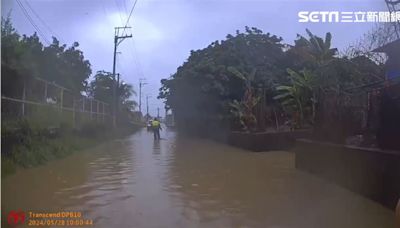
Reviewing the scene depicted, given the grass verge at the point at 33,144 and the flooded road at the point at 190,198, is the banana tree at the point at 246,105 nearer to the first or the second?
the grass verge at the point at 33,144

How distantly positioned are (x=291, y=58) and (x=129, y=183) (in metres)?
14.0

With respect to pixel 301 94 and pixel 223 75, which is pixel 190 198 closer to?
pixel 301 94

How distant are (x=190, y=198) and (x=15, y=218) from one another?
8.89 feet

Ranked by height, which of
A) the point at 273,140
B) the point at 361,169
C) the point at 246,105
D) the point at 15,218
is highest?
the point at 246,105

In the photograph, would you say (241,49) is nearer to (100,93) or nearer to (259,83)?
(259,83)

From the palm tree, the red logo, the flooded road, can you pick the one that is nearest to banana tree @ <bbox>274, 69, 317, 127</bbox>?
the palm tree

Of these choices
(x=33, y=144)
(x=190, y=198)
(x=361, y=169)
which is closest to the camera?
(x=190, y=198)

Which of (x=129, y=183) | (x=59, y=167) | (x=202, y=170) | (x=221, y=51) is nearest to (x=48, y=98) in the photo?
(x=59, y=167)

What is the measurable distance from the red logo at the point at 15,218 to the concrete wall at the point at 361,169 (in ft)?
14.2

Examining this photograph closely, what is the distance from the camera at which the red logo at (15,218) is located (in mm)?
4489

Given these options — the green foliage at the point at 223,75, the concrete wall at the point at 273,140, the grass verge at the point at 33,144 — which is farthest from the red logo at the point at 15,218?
the green foliage at the point at 223,75

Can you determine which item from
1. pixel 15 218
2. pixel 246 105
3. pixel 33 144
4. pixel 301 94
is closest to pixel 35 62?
pixel 33 144

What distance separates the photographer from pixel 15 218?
4535mm

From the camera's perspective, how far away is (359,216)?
588 cm
